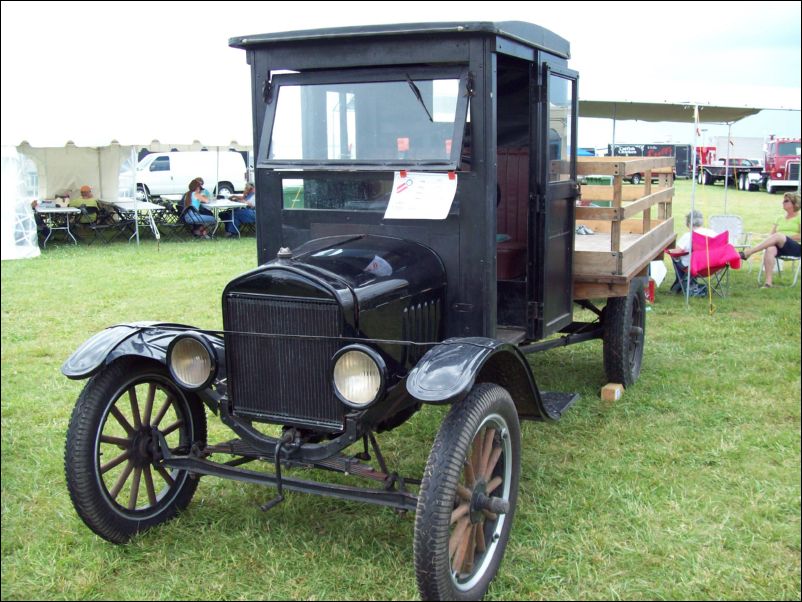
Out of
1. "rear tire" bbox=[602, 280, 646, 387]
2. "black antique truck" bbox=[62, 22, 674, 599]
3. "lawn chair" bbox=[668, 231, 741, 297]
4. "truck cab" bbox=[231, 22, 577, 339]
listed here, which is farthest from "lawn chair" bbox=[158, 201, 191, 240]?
"truck cab" bbox=[231, 22, 577, 339]

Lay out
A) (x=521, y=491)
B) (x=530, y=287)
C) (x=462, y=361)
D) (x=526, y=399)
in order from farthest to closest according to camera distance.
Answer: (x=530, y=287) < (x=521, y=491) < (x=526, y=399) < (x=462, y=361)

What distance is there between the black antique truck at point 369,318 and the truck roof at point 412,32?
11 millimetres

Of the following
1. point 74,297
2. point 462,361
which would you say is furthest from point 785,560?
point 74,297

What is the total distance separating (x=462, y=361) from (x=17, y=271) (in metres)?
10.1

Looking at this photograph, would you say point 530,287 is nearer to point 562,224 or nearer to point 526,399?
point 562,224

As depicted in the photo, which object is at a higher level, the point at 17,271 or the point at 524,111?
the point at 524,111

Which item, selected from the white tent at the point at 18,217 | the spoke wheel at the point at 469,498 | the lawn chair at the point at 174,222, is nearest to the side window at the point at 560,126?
the spoke wheel at the point at 469,498

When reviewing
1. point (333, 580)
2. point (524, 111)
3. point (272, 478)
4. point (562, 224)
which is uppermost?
point (524, 111)

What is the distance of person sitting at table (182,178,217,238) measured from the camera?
15.5 metres

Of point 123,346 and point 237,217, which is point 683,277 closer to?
point 123,346

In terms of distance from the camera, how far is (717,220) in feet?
36.3

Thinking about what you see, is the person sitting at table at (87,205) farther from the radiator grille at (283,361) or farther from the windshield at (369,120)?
the radiator grille at (283,361)

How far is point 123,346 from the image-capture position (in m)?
3.59

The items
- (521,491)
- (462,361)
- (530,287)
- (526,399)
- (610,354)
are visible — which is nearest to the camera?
(462,361)
